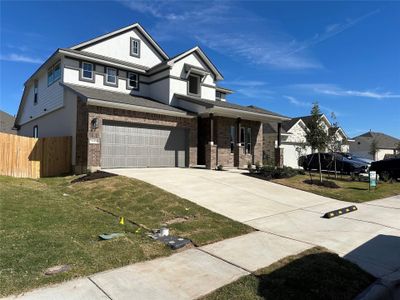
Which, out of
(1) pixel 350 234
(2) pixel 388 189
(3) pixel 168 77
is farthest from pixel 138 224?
(3) pixel 168 77

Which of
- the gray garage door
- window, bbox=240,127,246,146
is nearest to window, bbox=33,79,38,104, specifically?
the gray garage door

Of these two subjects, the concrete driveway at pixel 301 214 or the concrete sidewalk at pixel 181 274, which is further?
the concrete driveway at pixel 301 214

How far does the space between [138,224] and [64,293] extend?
3644 mm

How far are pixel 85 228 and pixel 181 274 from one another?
307 centimetres

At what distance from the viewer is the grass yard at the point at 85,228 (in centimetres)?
508

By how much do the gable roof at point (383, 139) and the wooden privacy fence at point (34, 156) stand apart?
175 ft

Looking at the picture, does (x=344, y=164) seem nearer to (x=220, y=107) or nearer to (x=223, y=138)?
(x=223, y=138)

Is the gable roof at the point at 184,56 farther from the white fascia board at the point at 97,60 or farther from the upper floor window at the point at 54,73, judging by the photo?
the upper floor window at the point at 54,73

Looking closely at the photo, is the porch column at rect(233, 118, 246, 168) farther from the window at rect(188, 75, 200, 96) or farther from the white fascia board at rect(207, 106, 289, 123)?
the window at rect(188, 75, 200, 96)

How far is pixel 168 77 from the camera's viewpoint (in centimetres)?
2188

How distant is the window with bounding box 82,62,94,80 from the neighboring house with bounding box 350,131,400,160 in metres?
47.3

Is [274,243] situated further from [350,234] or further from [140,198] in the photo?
[140,198]

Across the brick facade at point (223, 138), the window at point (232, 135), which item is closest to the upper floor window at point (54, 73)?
the brick facade at point (223, 138)

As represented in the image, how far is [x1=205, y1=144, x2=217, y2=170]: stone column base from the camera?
19.8 metres
